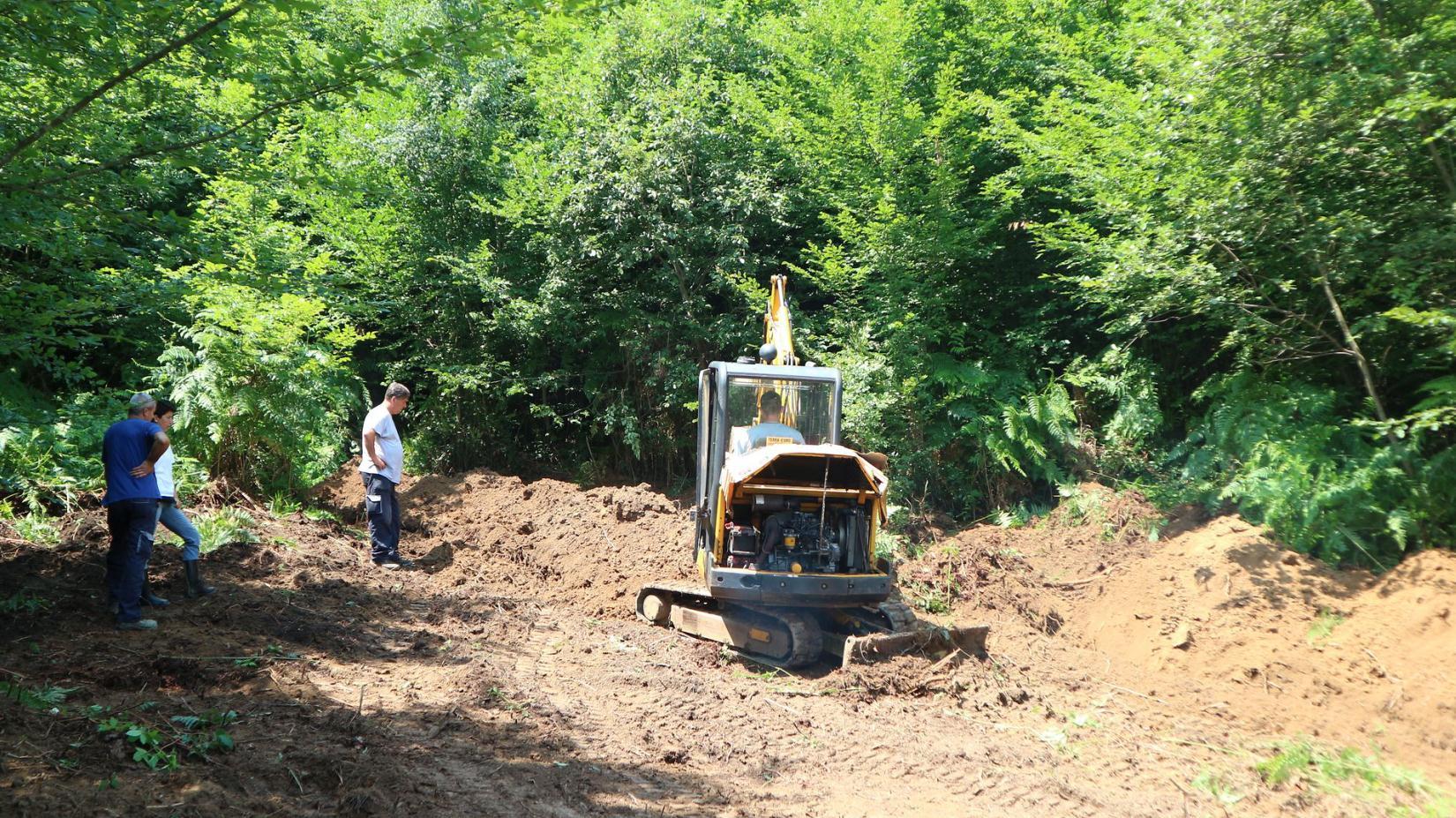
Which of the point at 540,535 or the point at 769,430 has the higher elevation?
the point at 769,430

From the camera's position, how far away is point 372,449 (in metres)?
9.83

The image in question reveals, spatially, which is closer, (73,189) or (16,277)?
(73,189)

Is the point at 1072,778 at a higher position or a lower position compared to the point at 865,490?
lower

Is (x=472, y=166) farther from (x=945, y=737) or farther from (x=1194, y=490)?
(x=945, y=737)

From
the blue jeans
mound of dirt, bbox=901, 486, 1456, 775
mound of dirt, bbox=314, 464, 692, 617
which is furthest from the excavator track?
the blue jeans

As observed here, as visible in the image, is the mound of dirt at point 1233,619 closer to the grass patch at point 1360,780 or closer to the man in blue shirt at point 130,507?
Answer: the grass patch at point 1360,780

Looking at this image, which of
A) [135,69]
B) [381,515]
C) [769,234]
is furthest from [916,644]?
[769,234]

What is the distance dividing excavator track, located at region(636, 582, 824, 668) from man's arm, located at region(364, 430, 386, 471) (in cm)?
308

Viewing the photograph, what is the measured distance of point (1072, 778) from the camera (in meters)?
5.71

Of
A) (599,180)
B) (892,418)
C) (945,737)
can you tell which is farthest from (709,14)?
(945,737)

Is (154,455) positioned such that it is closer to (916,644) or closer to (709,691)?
(709,691)

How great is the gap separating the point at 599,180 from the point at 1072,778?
37.4 ft

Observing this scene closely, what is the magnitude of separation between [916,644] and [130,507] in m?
5.67

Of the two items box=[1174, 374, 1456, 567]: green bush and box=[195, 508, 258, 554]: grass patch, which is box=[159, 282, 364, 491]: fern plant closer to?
box=[195, 508, 258, 554]: grass patch
